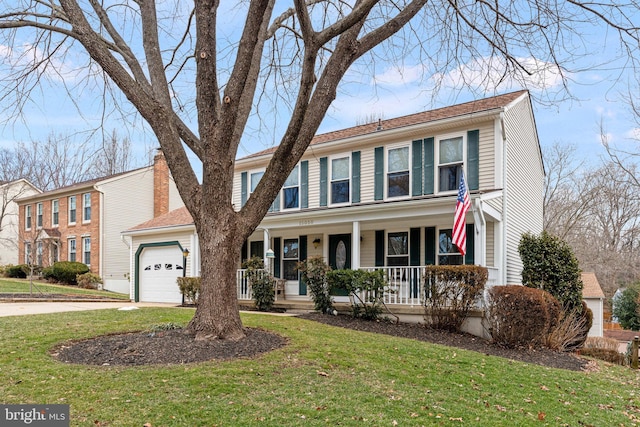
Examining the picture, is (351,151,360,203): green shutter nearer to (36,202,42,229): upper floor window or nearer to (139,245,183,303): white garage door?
(139,245,183,303): white garage door

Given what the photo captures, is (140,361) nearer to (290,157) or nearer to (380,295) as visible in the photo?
(290,157)

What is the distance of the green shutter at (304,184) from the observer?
14.9 meters

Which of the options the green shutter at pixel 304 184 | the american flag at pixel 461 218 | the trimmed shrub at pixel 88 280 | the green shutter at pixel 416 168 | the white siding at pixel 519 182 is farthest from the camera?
the trimmed shrub at pixel 88 280

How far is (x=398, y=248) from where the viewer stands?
43.6 ft

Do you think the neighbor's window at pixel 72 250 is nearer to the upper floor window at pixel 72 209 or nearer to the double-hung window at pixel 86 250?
the double-hung window at pixel 86 250

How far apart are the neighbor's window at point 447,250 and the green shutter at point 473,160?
4.64ft

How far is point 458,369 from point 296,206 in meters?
9.21

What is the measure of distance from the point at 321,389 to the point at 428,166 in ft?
28.8

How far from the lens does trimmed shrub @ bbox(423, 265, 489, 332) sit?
389 inches

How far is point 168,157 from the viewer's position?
6.71 meters

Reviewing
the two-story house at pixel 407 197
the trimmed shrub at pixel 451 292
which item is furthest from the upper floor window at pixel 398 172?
the trimmed shrub at pixel 451 292

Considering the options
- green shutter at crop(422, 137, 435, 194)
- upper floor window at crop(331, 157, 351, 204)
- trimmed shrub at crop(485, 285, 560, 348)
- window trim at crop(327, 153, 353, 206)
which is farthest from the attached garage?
trimmed shrub at crop(485, 285, 560, 348)

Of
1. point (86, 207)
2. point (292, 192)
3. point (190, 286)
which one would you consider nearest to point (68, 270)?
point (86, 207)

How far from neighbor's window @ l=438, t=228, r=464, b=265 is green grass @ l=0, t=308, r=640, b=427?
4.78 m
